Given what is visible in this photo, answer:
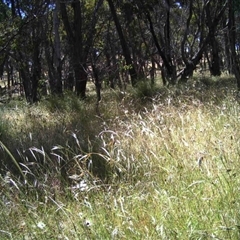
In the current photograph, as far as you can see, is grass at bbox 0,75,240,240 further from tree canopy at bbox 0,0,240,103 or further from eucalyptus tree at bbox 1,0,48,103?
eucalyptus tree at bbox 1,0,48,103

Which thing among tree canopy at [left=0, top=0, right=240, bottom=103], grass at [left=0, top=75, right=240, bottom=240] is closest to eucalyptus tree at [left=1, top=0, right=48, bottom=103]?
tree canopy at [left=0, top=0, right=240, bottom=103]

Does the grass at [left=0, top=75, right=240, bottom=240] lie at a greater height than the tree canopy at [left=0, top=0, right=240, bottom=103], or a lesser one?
lesser

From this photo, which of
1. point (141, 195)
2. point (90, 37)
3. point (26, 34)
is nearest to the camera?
point (141, 195)

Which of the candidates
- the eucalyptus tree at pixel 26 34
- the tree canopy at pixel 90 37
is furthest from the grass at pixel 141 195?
the eucalyptus tree at pixel 26 34

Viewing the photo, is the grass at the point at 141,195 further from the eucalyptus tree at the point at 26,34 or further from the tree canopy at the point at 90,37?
the eucalyptus tree at the point at 26,34

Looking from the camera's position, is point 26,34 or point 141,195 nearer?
point 141,195

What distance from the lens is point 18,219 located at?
7.70 feet

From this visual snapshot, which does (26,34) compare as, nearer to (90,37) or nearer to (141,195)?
(90,37)

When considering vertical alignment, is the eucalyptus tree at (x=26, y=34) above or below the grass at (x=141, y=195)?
above

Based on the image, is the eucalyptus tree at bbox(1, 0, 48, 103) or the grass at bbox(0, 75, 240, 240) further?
the eucalyptus tree at bbox(1, 0, 48, 103)

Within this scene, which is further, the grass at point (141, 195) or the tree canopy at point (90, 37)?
the tree canopy at point (90, 37)

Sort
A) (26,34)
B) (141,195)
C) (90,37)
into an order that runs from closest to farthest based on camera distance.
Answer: (141,195)
(26,34)
(90,37)

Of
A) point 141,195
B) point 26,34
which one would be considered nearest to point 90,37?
point 26,34

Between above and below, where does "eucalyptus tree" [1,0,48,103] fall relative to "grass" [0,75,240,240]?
above
